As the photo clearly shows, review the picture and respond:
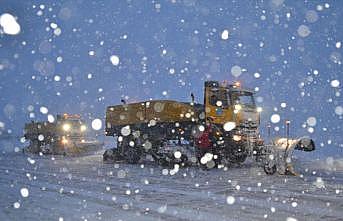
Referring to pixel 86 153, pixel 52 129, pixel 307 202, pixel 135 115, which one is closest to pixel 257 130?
pixel 135 115

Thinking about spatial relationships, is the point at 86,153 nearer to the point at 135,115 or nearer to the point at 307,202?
the point at 135,115

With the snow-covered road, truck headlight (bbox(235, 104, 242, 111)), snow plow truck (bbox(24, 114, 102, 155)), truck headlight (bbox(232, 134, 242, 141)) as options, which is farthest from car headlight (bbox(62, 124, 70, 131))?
the snow-covered road

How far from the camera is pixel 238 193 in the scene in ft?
26.8

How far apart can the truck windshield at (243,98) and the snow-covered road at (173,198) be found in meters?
4.59

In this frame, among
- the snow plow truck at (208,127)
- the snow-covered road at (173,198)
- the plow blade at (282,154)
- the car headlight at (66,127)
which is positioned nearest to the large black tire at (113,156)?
the snow plow truck at (208,127)

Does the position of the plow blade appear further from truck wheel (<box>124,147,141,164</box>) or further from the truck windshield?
truck wheel (<box>124,147,141,164</box>)

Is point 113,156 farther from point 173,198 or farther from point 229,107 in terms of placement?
point 173,198

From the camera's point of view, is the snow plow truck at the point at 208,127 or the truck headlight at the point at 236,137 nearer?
the truck headlight at the point at 236,137

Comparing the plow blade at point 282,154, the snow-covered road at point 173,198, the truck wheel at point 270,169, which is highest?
the plow blade at point 282,154

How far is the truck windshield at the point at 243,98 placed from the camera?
592 inches

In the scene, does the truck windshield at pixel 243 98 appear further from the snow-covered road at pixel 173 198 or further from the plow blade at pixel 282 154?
the snow-covered road at pixel 173 198

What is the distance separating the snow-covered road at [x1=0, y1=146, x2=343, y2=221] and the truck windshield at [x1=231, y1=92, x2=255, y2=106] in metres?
4.59

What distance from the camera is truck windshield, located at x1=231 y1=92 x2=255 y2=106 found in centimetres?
1504

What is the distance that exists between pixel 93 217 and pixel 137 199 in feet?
5.58
